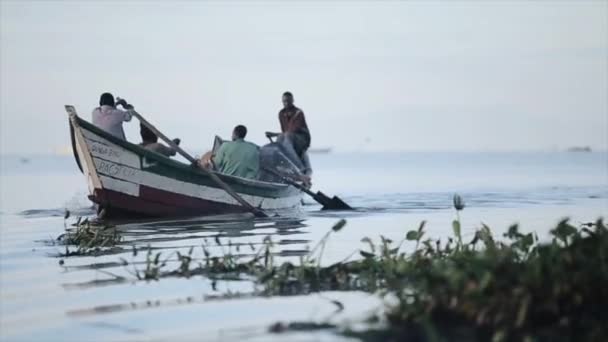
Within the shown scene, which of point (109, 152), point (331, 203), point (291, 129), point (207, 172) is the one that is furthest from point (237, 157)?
point (331, 203)

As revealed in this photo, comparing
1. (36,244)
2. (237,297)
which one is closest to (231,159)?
(36,244)

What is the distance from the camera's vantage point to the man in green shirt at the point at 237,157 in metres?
19.4

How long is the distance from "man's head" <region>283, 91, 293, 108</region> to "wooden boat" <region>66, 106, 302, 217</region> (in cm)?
283

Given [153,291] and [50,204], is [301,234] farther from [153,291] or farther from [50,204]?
[50,204]

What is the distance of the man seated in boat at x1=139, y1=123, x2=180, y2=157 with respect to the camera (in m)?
18.4

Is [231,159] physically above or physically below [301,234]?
above

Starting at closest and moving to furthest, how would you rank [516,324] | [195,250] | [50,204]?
1. [516,324]
2. [195,250]
3. [50,204]

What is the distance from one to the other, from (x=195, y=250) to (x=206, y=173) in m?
4.83

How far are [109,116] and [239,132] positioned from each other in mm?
2668

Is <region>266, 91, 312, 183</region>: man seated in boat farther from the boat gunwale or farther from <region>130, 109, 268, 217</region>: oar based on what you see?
<region>130, 109, 268, 217</region>: oar

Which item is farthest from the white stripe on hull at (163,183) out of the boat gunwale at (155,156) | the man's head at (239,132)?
the man's head at (239,132)

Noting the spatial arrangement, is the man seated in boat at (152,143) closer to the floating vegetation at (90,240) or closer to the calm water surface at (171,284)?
the calm water surface at (171,284)

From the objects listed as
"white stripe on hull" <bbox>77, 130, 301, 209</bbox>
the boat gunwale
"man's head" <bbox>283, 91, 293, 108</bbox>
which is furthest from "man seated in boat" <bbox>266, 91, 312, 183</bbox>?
"white stripe on hull" <bbox>77, 130, 301, 209</bbox>

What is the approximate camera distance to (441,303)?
21.8 feet
